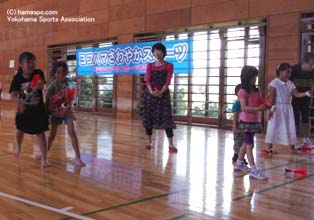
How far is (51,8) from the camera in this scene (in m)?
12.9

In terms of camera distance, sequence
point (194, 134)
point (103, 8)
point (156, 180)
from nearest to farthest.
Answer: point (156, 180) → point (194, 134) → point (103, 8)

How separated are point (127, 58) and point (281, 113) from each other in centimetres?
564

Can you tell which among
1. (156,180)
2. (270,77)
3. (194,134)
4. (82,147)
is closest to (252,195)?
(156,180)

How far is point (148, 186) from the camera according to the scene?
3.12m

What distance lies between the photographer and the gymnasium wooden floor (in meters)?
2.47

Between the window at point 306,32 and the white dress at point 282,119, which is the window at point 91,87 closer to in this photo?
the window at point 306,32

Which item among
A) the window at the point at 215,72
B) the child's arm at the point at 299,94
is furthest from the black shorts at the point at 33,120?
the window at the point at 215,72

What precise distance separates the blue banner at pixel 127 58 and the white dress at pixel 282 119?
374 cm

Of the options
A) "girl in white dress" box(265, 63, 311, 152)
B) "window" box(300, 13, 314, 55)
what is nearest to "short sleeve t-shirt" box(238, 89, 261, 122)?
"girl in white dress" box(265, 63, 311, 152)

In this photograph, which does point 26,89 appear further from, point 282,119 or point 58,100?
point 282,119

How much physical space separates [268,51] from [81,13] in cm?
648

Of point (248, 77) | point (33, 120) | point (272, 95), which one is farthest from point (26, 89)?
point (272, 95)

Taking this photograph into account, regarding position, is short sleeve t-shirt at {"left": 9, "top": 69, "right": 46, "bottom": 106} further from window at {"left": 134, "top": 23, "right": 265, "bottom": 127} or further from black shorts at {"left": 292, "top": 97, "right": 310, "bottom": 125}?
window at {"left": 134, "top": 23, "right": 265, "bottom": 127}

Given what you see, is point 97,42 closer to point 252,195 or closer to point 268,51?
point 268,51
